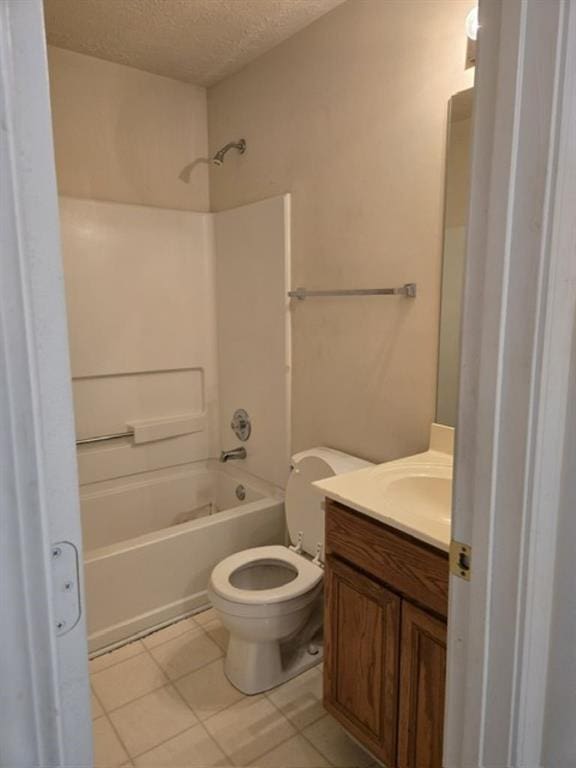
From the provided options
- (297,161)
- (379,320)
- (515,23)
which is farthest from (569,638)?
(297,161)

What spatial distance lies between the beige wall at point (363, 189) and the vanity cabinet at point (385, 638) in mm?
577

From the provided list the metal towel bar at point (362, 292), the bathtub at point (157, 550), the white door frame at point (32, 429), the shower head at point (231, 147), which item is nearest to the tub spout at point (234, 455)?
the bathtub at point (157, 550)

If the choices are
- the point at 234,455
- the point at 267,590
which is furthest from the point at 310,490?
the point at 234,455

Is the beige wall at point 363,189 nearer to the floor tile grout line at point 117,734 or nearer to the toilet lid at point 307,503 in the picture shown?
the toilet lid at point 307,503

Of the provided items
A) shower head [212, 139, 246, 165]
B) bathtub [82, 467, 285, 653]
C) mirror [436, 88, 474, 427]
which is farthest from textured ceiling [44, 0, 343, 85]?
bathtub [82, 467, 285, 653]

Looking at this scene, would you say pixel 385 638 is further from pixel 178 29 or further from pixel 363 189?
pixel 178 29

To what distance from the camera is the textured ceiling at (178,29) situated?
1.96m

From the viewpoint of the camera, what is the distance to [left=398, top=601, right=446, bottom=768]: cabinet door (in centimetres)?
124

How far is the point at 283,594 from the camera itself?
1.80 m

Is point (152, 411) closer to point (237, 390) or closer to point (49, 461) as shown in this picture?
point (237, 390)

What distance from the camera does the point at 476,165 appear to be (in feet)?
2.39

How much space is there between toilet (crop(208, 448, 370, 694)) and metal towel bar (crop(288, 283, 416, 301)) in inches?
25.8

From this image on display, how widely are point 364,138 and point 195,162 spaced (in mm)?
1202

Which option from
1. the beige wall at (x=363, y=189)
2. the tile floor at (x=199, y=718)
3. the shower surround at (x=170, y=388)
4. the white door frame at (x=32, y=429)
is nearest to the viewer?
the white door frame at (x=32, y=429)
